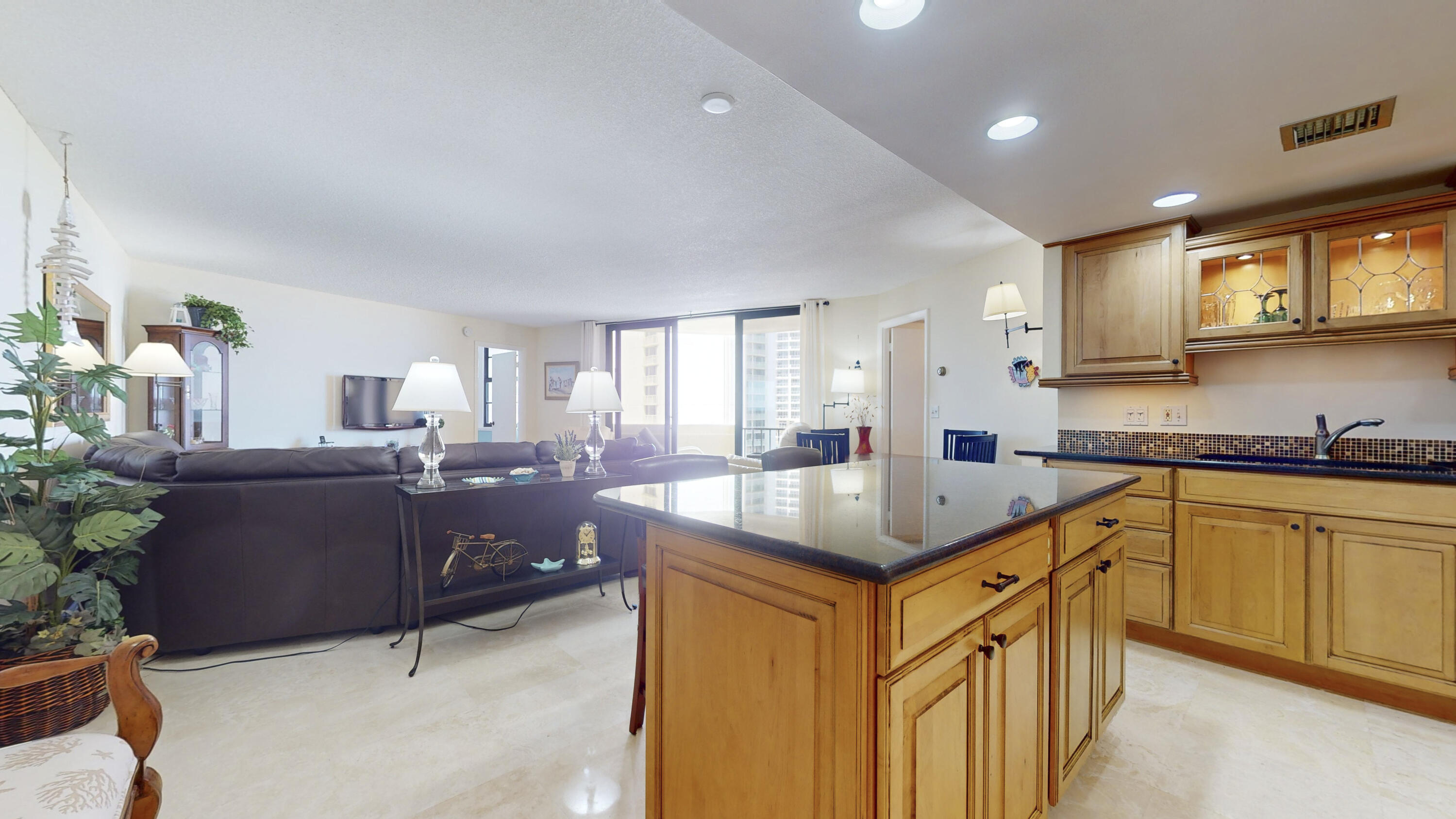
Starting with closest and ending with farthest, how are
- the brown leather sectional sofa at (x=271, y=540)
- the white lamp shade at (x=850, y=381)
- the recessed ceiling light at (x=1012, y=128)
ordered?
1. the recessed ceiling light at (x=1012, y=128)
2. the brown leather sectional sofa at (x=271, y=540)
3. the white lamp shade at (x=850, y=381)

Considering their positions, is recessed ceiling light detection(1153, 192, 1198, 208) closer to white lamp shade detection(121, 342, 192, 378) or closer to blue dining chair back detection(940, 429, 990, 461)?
blue dining chair back detection(940, 429, 990, 461)

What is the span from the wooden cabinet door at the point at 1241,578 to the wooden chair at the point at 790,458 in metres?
1.76

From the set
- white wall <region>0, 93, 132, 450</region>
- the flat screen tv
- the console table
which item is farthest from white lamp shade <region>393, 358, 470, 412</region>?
the flat screen tv

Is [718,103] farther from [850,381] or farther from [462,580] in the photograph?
[850,381]

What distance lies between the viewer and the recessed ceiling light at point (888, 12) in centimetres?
138

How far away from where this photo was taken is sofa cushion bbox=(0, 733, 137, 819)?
0.91 m

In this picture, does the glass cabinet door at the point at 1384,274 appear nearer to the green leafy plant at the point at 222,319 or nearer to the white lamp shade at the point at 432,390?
the white lamp shade at the point at 432,390

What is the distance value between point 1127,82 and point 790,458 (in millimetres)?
2137

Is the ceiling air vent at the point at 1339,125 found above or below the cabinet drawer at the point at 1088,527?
above

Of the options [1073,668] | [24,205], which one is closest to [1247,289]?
[1073,668]

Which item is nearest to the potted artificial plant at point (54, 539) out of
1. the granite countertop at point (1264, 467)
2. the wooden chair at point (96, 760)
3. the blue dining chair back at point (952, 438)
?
the wooden chair at point (96, 760)

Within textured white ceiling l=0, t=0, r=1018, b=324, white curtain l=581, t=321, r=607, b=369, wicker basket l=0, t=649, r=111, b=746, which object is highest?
textured white ceiling l=0, t=0, r=1018, b=324

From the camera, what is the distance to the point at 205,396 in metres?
5.11

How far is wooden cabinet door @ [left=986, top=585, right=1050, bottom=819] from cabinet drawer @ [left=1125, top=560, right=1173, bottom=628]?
5.64 ft
